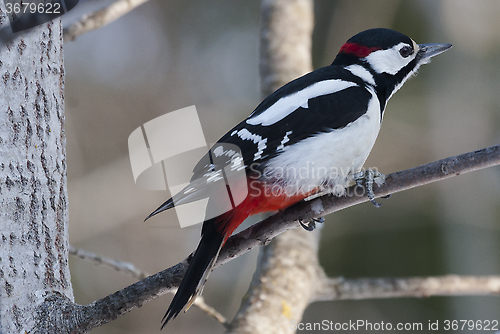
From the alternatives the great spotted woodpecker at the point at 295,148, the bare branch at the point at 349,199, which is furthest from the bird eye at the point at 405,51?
the bare branch at the point at 349,199

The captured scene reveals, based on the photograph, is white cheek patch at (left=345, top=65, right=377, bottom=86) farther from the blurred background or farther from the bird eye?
the blurred background

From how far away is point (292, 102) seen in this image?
1.78m

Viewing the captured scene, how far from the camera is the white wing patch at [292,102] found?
1.76 metres

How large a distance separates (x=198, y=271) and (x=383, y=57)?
4.42 ft

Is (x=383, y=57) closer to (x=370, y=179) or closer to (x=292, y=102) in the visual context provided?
(x=292, y=102)

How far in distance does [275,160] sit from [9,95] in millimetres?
902

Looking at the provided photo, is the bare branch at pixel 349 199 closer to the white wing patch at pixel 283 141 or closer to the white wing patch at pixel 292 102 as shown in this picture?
the white wing patch at pixel 283 141

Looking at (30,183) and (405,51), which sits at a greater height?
(405,51)

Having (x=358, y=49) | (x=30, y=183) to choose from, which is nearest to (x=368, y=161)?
(x=358, y=49)

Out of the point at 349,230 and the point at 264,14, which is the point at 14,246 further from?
the point at 349,230

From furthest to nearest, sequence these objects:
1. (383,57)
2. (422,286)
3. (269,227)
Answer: (383,57) → (422,286) → (269,227)

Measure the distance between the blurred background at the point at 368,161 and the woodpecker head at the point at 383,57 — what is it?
1413mm

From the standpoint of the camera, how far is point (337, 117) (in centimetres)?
173

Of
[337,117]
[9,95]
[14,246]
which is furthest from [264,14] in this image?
[14,246]
